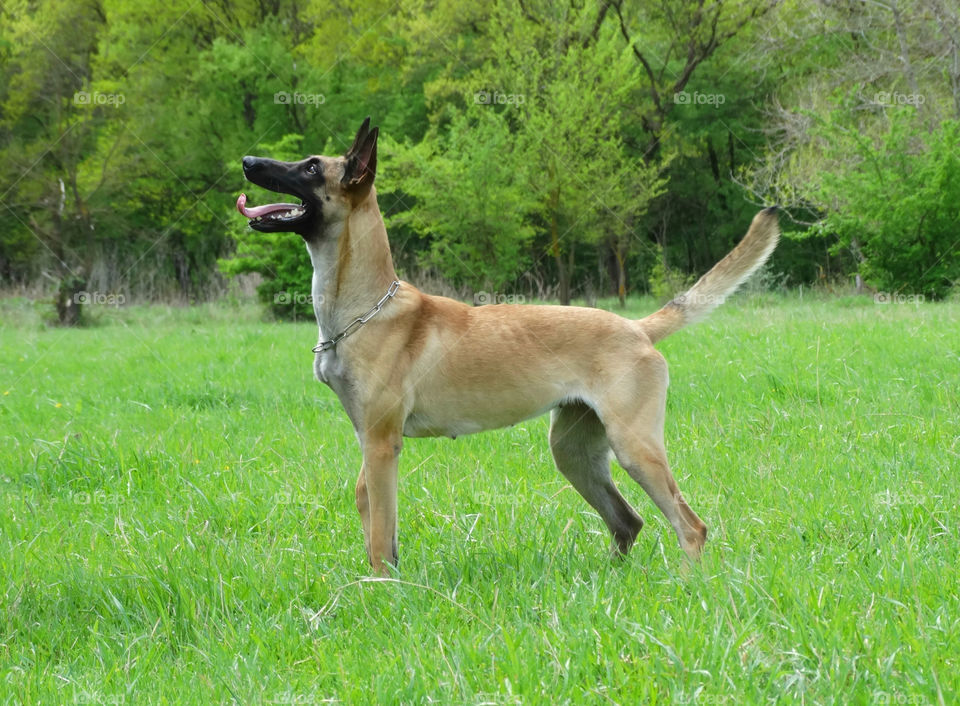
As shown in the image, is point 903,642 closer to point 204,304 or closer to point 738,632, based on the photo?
point 738,632

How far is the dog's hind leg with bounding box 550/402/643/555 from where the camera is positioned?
4.33 metres

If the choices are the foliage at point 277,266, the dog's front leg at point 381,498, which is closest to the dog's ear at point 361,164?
the dog's front leg at point 381,498

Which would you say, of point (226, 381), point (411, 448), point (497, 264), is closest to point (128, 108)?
point (497, 264)

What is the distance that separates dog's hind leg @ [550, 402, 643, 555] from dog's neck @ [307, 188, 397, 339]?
112 cm

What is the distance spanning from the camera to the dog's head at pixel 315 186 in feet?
13.4

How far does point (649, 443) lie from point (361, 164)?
6.09ft

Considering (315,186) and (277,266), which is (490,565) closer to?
(315,186)

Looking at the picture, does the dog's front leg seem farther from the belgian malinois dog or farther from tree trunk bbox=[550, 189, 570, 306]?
tree trunk bbox=[550, 189, 570, 306]

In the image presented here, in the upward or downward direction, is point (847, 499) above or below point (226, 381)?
above

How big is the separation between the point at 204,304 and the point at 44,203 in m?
5.01


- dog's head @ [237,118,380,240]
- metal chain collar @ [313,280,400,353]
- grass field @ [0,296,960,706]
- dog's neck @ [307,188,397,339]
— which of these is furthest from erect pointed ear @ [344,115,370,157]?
grass field @ [0,296,960,706]

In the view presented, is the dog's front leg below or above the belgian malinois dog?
below

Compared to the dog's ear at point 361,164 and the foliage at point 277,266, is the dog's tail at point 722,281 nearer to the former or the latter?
the dog's ear at point 361,164

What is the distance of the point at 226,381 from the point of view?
9188 mm
